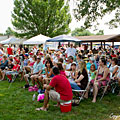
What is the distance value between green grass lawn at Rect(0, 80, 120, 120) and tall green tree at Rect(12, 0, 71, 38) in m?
28.1

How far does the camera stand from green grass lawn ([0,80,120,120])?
13.8ft

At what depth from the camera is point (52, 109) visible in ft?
15.6

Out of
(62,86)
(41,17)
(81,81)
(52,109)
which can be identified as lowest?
(52,109)

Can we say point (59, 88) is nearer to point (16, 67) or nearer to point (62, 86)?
point (62, 86)

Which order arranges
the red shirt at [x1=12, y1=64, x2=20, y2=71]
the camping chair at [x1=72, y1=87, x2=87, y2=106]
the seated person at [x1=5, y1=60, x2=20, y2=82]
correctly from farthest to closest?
1. the red shirt at [x1=12, y1=64, x2=20, y2=71]
2. the seated person at [x1=5, y1=60, x2=20, y2=82]
3. the camping chair at [x1=72, y1=87, x2=87, y2=106]

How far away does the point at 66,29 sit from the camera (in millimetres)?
34688

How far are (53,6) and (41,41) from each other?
2192 centimetres

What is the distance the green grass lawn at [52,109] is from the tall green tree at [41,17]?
28.1 meters

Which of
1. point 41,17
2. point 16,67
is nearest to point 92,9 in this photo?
point 16,67

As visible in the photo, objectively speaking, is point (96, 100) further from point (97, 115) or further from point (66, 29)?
point (66, 29)

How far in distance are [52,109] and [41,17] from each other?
29.8 metres

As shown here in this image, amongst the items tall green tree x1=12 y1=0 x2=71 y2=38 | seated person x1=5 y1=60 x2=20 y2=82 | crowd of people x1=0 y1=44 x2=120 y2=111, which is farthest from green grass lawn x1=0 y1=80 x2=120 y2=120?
tall green tree x1=12 y1=0 x2=71 y2=38

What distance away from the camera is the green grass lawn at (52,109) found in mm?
4191

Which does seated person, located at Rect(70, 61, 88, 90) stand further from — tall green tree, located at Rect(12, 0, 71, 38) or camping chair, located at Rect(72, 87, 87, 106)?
tall green tree, located at Rect(12, 0, 71, 38)
